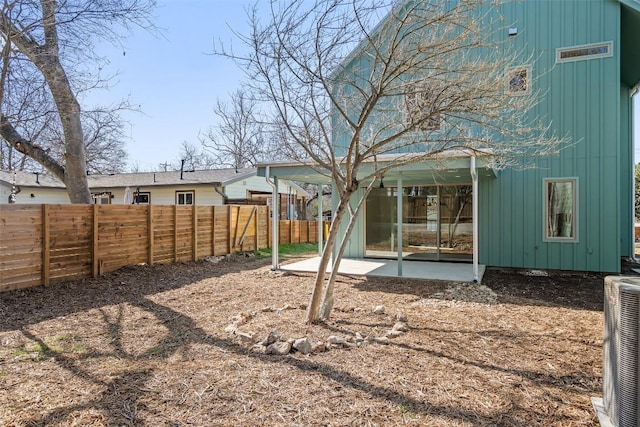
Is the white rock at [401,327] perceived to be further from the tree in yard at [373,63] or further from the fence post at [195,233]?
the fence post at [195,233]

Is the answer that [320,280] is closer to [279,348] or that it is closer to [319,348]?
[319,348]

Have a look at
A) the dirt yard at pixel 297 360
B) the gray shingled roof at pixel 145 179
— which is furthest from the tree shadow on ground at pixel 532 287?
the gray shingled roof at pixel 145 179

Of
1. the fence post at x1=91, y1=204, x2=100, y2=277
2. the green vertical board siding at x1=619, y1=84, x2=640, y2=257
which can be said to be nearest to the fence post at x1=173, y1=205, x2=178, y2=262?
the fence post at x1=91, y1=204, x2=100, y2=277

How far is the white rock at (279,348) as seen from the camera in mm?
3799

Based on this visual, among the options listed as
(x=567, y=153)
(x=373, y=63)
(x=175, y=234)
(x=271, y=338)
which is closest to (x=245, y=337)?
(x=271, y=338)

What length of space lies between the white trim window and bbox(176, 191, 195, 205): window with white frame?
13.9m

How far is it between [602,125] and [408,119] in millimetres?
6784

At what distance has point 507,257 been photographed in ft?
32.2

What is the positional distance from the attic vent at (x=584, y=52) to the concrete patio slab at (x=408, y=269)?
5410mm

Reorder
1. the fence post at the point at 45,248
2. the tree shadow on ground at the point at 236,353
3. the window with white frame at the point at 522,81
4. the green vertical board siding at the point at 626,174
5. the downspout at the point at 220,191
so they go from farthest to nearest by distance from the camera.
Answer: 1. the downspout at the point at 220,191
2. the green vertical board siding at the point at 626,174
3. the window with white frame at the point at 522,81
4. the fence post at the point at 45,248
5. the tree shadow on ground at the point at 236,353

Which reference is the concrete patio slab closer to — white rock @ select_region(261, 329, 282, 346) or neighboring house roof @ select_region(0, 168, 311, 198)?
white rock @ select_region(261, 329, 282, 346)

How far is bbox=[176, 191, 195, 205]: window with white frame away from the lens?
1742cm

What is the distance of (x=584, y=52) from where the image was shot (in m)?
9.06

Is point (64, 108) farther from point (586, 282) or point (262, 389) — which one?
point (586, 282)
